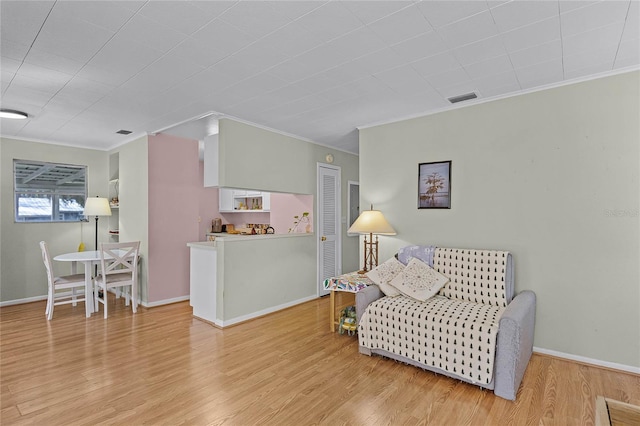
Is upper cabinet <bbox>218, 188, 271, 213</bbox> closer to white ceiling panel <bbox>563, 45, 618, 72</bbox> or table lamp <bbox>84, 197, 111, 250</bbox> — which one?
table lamp <bbox>84, 197, 111, 250</bbox>

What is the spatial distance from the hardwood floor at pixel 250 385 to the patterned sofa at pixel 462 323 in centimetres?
14

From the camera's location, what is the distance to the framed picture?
Answer: 140 inches

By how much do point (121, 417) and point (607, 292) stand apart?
3786 millimetres

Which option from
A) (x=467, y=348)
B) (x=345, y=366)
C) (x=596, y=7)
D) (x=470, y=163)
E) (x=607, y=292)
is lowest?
(x=345, y=366)

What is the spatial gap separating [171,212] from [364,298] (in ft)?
10.7

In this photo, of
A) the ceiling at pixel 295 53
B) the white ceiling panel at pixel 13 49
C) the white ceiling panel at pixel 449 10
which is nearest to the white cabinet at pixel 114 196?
the ceiling at pixel 295 53

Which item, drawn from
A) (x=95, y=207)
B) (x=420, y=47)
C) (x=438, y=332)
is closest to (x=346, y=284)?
(x=438, y=332)

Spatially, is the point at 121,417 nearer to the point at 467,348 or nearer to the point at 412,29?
the point at 467,348

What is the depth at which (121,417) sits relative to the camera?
2.10 metres

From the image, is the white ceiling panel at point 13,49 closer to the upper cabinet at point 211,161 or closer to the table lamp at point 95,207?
the upper cabinet at point 211,161

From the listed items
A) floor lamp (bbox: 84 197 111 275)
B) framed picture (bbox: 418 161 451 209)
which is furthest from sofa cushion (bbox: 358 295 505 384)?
floor lamp (bbox: 84 197 111 275)

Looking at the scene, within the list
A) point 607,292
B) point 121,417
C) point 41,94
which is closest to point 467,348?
point 607,292

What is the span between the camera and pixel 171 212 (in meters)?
4.86

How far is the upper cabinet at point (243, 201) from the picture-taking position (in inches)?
236
